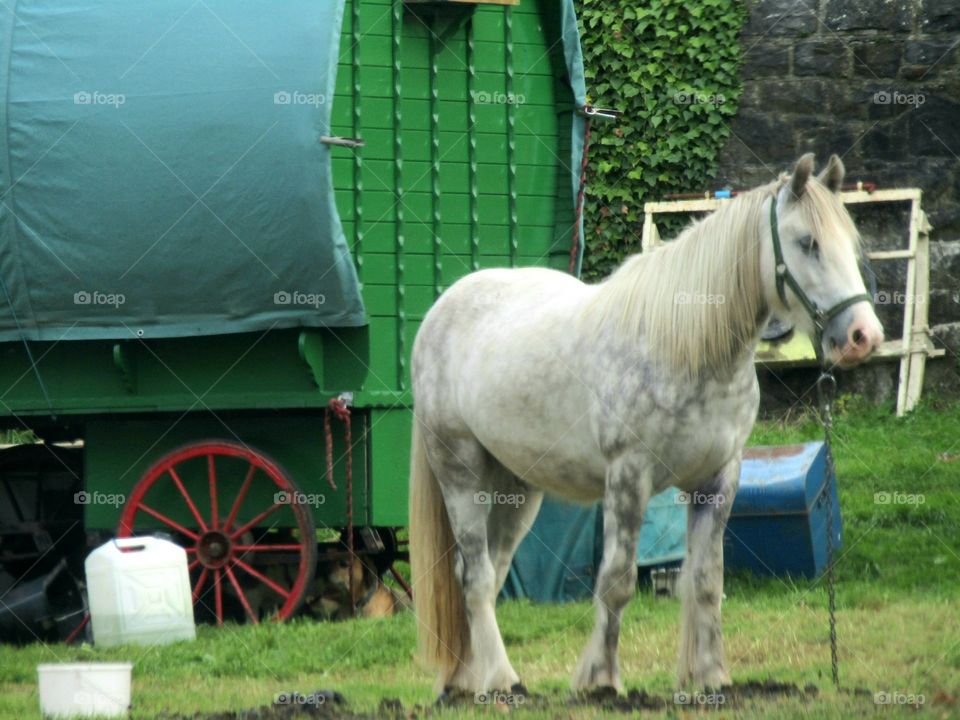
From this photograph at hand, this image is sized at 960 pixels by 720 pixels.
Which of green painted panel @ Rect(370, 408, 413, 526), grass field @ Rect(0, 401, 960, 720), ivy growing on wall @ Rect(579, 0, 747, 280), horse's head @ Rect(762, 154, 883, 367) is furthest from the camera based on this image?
ivy growing on wall @ Rect(579, 0, 747, 280)

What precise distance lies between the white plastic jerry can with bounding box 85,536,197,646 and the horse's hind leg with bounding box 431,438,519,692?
204 centimetres

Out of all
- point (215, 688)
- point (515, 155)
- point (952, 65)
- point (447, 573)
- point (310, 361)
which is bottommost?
point (215, 688)

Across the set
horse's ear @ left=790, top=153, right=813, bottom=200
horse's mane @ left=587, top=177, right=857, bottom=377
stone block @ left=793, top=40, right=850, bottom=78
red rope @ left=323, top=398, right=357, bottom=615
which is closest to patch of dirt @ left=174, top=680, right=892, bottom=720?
horse's mane @ left=587, top=177, right=857, bottom=377

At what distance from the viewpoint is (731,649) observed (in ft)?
22.5

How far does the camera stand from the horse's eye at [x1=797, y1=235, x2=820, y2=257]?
16.6ft

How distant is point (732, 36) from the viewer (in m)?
11.8

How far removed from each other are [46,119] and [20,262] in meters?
0.73

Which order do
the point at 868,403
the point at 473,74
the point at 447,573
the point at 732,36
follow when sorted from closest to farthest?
the point at 447,573 < the point at 473,74 < the point at 868,403 < the point at 732,36

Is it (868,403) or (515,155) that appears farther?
(868,403)

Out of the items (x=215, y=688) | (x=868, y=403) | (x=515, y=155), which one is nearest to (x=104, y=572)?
(x=215, y=688)

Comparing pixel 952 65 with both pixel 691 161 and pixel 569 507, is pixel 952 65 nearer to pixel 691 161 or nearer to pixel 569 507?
pixel 691 161

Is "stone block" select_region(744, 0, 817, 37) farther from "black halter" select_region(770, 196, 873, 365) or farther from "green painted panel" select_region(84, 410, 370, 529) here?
"black halter" select_region(770, 196, 873, 365)

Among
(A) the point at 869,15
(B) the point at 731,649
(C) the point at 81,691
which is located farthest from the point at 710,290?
(A) the point at 869,15

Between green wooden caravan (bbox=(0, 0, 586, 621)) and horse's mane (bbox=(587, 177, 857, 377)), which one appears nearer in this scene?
horse's mane (bbox=(587, 177, 857, 377))
